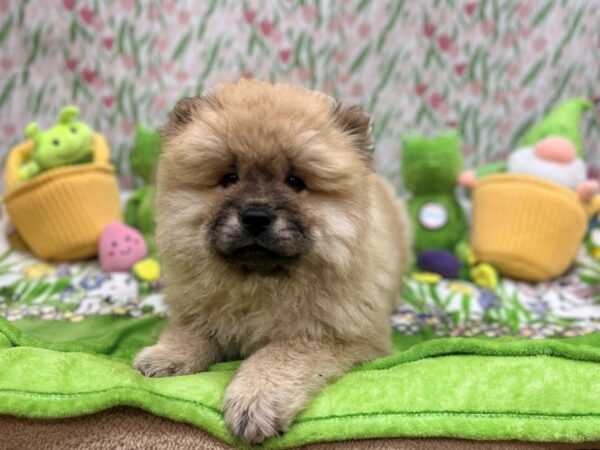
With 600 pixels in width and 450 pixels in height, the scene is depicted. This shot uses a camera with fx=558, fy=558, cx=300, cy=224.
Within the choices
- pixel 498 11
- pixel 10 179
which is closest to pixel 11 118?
pixel 10 179

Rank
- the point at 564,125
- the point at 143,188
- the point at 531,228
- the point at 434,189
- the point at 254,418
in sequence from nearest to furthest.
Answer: the point at 254,418
the point at 531,228
the point at 564,125
the point at 434,189
the point at 143,188

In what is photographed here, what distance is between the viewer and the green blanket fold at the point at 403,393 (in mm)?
1184

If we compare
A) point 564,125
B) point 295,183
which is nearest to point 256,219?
point 295,183

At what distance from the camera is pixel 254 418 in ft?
3.73

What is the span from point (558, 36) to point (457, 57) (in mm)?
490

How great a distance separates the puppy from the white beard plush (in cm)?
120

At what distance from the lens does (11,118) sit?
111 inches

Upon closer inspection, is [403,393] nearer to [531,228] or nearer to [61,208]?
[531,228]

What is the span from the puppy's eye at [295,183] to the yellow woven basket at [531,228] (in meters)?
1.31

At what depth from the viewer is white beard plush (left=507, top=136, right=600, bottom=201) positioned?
92.4 inches

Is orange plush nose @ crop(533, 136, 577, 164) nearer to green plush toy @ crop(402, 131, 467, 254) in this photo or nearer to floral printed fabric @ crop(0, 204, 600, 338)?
green plush toy @ crop(402, 131, 467, 254)

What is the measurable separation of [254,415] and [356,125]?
755 millimetres

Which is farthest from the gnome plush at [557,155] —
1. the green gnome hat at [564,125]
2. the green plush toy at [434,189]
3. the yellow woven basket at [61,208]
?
the yellow woven basket at [61,208]

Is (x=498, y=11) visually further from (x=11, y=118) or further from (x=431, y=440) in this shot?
(x=11, y=118)
